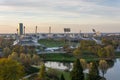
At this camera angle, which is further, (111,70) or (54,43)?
(54,43)

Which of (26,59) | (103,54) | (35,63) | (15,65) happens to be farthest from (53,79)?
(103,54)

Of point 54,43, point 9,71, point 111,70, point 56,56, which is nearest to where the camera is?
point 9,71

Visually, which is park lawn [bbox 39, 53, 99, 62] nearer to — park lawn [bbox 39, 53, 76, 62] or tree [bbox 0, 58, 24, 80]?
park lawn [bbox 39, 53, 76, 62]

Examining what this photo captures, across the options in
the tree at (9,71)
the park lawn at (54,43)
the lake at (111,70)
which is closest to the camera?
the tree at (9,71)

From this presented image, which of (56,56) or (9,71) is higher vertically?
(9,71)

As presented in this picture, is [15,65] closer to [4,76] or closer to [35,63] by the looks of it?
[4,76]

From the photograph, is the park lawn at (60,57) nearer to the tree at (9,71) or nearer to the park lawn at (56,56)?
the park lawn at (56,56)

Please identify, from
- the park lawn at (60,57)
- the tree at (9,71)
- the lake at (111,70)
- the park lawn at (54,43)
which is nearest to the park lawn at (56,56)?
the park lawn at (60,57)

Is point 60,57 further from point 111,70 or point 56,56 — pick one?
point 111,70

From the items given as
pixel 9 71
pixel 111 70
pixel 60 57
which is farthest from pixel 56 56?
pixel 9 71

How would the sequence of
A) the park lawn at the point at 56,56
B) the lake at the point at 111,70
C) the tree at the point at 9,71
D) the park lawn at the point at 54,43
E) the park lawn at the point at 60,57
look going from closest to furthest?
the tree at the point at 9,71 < the lake at the point at 111,70 < the park lawn at the point at 60,57 < the park lawn at the point at 56,56 < the park lawn at the point at 54,43

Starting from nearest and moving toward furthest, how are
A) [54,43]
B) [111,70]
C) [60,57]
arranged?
[111,70], [60,57], [54,43]

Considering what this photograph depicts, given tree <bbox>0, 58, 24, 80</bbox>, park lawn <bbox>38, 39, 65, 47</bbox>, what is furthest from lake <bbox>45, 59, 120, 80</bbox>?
park lawn <bbox>38, 39, 65, 47</bbox>
